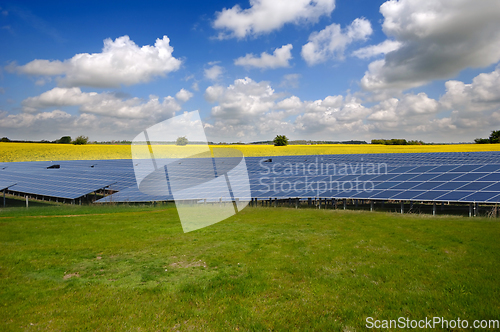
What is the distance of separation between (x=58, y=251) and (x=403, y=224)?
89.1 ft

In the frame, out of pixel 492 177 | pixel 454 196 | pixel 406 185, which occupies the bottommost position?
pixel 454 196

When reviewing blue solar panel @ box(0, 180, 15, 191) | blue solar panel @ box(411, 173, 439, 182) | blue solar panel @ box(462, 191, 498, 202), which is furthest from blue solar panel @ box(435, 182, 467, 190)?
blue solar panel @ box(0, 180, 15, 191)

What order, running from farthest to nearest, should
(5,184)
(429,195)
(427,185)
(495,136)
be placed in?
1. (495,136)
2. (5,184)
3. (427,185)
4. (429,195)

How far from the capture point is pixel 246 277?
13.4 m

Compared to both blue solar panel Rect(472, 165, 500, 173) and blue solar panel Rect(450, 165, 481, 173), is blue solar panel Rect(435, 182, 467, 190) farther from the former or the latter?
blue solar panel Rect(472, 165, 500, 173)

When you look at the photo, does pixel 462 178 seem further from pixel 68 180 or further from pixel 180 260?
pixel 68 180

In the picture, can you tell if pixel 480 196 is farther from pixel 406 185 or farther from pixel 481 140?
pixel 481 140

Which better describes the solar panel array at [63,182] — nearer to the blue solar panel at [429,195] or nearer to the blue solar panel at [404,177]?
the blue solar panel at [404,177]

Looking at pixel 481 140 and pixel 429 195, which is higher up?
pixel 481 140

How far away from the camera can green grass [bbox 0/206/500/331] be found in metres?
9.86

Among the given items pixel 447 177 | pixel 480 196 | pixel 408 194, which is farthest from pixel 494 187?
pixel 408 194

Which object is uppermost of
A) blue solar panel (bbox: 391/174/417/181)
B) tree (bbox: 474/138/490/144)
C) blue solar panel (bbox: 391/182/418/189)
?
tree (bbox: 474/138/490/144)

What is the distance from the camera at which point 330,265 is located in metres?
14.6

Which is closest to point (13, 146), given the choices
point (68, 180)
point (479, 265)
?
point (68, 180)
